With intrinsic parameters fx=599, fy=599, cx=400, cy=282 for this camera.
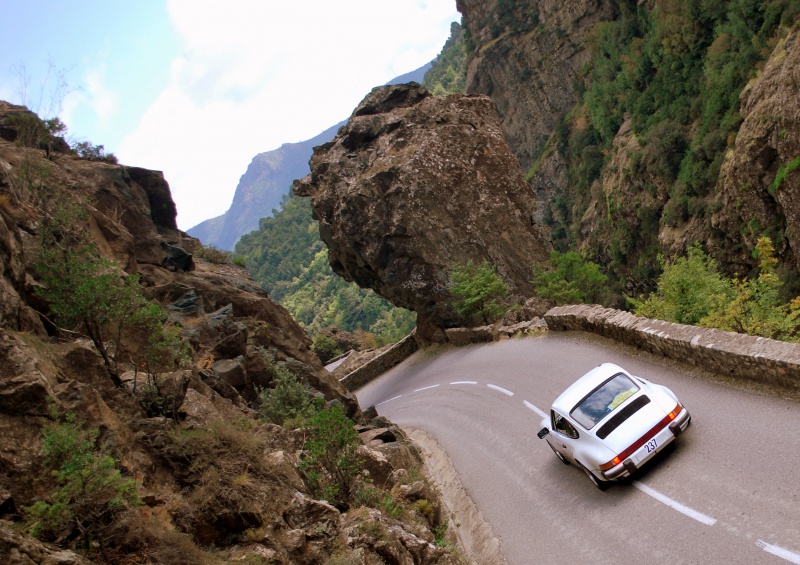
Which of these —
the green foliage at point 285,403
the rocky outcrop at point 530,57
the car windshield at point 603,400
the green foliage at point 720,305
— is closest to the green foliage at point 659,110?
the rocky outcrop at point 530,57

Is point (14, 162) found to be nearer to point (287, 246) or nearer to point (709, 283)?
point (709, 283)

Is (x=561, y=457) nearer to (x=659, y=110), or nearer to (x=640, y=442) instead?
(x=640, y=442)

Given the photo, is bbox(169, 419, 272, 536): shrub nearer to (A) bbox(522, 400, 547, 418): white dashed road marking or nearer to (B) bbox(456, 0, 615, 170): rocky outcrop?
(A) bbox(522, 400, 547, 418): white dashed road marking

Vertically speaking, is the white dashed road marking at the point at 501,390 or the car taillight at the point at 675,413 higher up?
the car taillight at the point at 675,413

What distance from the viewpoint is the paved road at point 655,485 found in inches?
280

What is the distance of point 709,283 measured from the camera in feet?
52.5

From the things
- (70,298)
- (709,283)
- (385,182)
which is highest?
(385,182)

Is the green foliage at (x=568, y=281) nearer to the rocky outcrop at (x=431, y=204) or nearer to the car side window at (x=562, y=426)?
the rocky outcrop at (x=431, y=204)

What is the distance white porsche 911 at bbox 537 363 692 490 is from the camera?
8.98m

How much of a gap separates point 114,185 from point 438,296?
52.5ft

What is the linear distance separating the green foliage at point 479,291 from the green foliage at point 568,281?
1.77 metres

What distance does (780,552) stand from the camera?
6340mm

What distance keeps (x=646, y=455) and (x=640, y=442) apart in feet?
0.69

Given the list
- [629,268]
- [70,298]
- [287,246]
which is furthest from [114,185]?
[287,246]
